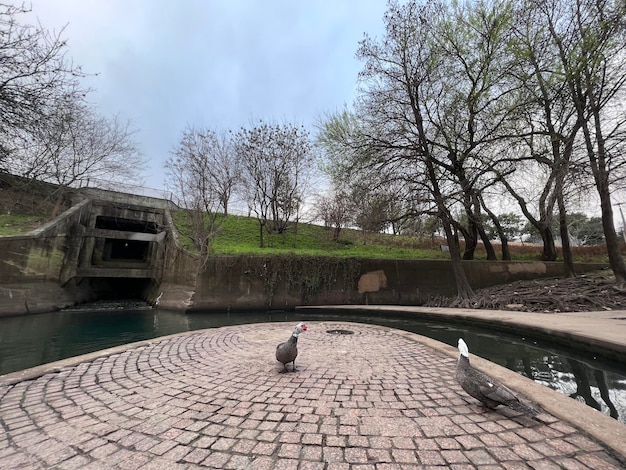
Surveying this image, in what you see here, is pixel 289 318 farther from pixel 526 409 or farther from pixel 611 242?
pixel 611 242

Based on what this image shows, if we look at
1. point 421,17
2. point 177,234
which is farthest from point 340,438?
point 177,234

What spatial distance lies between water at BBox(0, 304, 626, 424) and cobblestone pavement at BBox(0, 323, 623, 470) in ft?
5.20

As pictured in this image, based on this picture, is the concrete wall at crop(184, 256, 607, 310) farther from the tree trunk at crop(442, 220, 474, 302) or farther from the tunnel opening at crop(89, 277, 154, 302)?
the tunnel opening at crop(89, 277, 154, 302)

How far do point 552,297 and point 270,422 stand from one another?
11.3 meters

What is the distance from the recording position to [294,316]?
11.6 meters

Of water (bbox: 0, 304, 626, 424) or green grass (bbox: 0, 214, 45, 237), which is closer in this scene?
water (bbox: 0, 304, 626, 424)

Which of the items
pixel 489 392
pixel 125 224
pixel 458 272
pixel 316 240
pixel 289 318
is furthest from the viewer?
pixel 316 240

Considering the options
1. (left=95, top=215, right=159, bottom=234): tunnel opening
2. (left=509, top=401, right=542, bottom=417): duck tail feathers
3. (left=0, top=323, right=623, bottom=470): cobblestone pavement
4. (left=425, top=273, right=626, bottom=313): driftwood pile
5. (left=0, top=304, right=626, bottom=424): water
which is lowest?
(left=0, top=304, right=626, bottom=424): water

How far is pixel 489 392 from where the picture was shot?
256cm

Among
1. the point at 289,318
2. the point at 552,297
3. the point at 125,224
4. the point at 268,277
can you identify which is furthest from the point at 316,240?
the point at 552,297

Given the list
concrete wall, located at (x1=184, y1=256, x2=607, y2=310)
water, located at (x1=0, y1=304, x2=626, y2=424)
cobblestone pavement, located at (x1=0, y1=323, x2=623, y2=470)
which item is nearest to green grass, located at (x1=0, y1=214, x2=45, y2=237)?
water, located at (x1=0, y1=304, x2=626, y2=424)

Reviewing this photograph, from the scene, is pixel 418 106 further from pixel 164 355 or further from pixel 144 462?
pixel 144 462

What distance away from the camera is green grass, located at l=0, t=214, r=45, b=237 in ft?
42.5

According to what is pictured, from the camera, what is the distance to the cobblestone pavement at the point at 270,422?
1986mm
